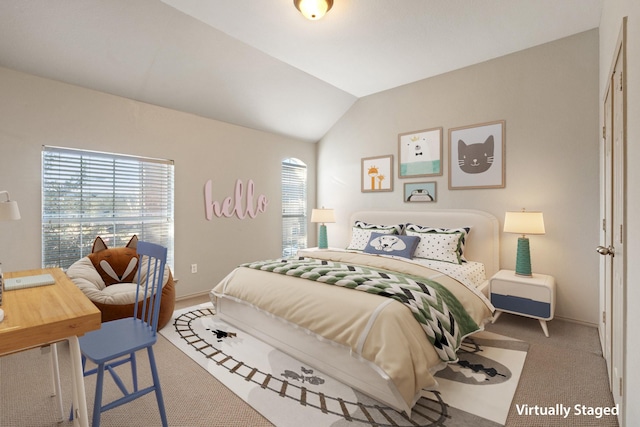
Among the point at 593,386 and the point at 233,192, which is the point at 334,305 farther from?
the point at 233,192

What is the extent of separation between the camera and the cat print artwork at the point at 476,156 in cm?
352

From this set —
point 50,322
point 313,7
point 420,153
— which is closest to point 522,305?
point 420,153

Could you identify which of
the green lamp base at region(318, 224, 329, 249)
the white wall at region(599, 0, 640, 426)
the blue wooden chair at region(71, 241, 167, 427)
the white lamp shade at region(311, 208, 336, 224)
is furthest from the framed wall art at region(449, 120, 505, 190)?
the blue wooden chair at region(71, 241, 167, 427)

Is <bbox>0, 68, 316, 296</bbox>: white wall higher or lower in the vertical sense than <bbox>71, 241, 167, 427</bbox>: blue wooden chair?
higher

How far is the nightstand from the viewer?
275 centimetres

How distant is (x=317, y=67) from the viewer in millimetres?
3670

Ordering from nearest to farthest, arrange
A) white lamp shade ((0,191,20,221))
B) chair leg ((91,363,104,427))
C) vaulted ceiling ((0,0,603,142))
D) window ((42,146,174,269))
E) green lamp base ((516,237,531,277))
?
chair leg ((91,363,104,427)), white lamp shade ((0,191,20,221)), vaulted ceiling ((0,0,603,142)), window ((42,146,174,269)), green lamp base ((516,237,531,277))

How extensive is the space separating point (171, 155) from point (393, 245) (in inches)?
108

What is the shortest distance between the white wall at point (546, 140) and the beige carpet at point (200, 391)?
2.86 feet

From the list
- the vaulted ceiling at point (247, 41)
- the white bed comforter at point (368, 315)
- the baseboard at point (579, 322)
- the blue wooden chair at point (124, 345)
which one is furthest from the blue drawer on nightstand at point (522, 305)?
the blue wooden chair at point (124, 345)

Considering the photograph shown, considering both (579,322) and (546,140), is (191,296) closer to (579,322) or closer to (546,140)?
(579,322)

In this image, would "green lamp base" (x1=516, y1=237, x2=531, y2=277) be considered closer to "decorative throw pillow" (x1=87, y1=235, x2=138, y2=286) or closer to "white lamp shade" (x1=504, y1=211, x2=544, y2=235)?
"white lamp shade" (x1=504, y1=211, x2=544, y2=235)

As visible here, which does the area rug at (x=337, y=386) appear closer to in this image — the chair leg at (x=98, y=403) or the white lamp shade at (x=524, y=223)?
the chair leg at (x=98, y=403)

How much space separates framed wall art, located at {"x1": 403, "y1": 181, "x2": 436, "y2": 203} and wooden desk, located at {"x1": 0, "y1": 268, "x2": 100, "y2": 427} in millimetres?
3619
